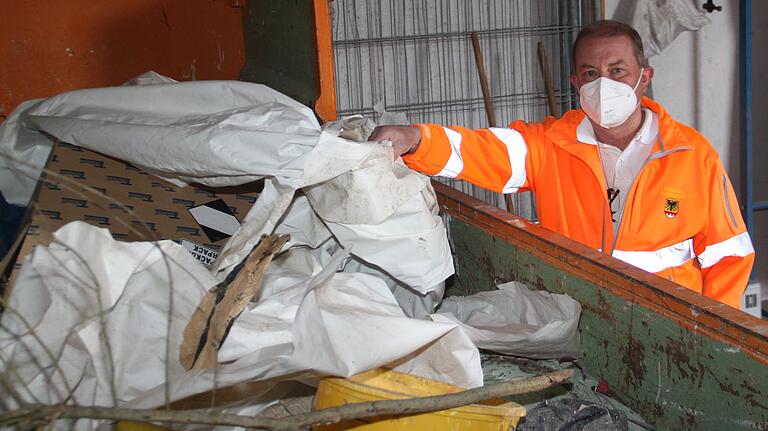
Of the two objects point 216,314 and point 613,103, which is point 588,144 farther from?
point 216,314

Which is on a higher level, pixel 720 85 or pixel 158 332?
pixel 720 85

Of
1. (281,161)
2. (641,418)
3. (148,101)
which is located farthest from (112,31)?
(641,418)

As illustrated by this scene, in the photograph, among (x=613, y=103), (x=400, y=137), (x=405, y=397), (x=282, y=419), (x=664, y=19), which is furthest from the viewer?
(x=664, y=19)

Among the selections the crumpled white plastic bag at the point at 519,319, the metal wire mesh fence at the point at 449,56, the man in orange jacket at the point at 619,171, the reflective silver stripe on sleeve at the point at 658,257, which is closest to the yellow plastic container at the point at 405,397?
the crumpled white plastic bag at the point at 519,319

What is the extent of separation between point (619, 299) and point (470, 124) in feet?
8.30

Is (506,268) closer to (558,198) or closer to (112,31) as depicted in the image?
(558,198)

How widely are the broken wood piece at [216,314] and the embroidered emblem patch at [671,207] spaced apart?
143cm

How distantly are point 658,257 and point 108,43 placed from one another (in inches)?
86.6

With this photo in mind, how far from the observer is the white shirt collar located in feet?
8.77

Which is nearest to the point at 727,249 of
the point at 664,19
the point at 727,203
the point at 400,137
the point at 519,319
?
the point at 727,203

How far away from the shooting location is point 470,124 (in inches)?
170

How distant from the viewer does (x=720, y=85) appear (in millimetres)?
4785

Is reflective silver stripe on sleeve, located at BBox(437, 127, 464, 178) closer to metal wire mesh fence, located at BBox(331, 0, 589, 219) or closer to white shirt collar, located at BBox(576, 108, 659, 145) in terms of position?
white shirt collar, located at BBox(576, 108, 659, 145)

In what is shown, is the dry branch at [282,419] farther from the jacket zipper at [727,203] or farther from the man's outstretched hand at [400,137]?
the jacket zipper at [727,203]
